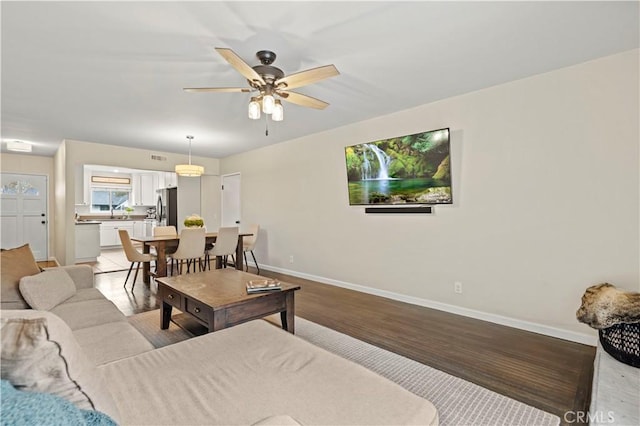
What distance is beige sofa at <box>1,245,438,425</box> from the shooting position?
93 cm

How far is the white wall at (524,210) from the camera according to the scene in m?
2.56

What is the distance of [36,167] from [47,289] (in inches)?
263

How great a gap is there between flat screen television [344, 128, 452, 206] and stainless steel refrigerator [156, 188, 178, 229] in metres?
4.73

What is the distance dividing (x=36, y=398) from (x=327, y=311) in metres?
3.13

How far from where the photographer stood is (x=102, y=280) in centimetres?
509

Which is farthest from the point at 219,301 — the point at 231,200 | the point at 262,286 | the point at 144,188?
the point at 144,188

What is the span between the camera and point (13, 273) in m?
2.22

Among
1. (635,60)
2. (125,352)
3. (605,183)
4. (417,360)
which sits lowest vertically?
(417,360)

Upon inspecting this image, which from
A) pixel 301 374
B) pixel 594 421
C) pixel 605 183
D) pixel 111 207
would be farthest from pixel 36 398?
pixel 111 207

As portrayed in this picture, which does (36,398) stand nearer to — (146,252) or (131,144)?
(146,252)

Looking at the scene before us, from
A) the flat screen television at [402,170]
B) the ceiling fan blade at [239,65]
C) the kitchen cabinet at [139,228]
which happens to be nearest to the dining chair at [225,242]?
the flat screen television at [402,170]

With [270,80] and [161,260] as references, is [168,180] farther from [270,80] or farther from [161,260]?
[270,80]

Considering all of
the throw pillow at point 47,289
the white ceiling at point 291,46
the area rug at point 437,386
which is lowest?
the area rug at point 437,386

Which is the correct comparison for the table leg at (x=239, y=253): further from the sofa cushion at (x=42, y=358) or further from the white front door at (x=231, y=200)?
the sofa cushion at (x=42, y=358)
